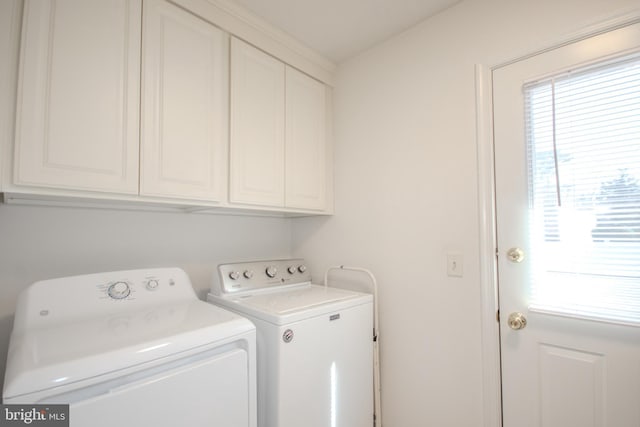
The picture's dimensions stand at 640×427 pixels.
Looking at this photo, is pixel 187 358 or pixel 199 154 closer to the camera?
pixel 187 358

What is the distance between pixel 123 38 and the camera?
3.82ft

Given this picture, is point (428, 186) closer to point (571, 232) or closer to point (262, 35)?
point (571, 232)

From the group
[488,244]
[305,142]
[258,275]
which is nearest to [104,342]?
[258,275]

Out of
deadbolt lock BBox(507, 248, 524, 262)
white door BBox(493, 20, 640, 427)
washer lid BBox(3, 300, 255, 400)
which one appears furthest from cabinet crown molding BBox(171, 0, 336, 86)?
deadbolt lock BBox(507, 248, 524, 262)

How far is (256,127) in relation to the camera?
160cm

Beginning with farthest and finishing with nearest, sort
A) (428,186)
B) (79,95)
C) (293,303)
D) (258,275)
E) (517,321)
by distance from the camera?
(258,275) → (428,186) → (293,303) → (517,321) → (79,95)

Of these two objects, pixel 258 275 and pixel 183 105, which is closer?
pixel 183 105

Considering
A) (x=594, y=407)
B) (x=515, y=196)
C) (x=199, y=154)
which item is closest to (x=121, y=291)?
(x=199, y=154)

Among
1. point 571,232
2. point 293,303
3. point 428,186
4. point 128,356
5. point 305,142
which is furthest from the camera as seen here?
point 305,142

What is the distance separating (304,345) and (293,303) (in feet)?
0.67

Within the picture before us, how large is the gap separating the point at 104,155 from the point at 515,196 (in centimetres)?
171

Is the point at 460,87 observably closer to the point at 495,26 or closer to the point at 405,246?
the point at 495,26

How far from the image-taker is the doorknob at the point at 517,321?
1.26 meters

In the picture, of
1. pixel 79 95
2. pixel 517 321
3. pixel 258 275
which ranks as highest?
pixel 79 95
